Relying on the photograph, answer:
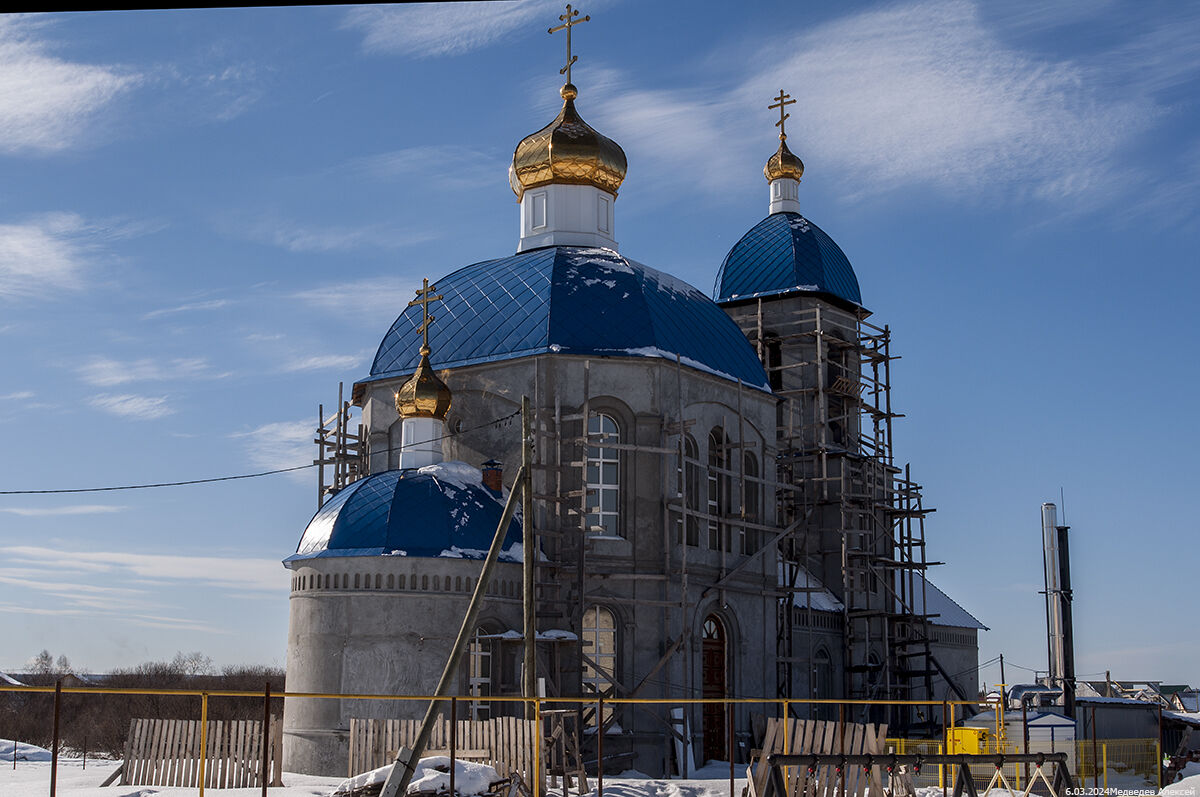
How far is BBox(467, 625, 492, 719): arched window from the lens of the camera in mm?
18438

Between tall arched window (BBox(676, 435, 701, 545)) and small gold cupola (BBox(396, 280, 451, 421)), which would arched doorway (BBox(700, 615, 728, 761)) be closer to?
tall arched window (BBox(676, 435, 701, 545))

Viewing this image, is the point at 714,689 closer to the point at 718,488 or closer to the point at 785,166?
the point at 718,488

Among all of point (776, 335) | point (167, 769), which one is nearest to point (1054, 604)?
point (776, 335)

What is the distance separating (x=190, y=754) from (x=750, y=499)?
11066mm

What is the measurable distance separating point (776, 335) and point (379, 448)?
11514 millimetres

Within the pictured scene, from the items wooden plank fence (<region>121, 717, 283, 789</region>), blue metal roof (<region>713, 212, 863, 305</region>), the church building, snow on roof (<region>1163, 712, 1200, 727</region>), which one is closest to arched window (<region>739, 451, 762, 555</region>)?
the church building

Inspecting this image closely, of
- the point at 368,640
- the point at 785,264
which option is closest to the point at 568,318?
the point at 368,640

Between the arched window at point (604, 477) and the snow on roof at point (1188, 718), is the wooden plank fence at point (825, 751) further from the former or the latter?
the snow on roof at point (1188, 718)

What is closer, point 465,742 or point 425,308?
point 465,742

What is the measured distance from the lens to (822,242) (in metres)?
31.3

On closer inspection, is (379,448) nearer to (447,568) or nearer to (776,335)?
(447,568)

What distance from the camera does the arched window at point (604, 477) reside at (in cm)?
2064

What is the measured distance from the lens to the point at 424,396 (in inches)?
816

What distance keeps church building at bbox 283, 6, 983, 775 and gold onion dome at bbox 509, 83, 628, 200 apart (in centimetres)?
4
